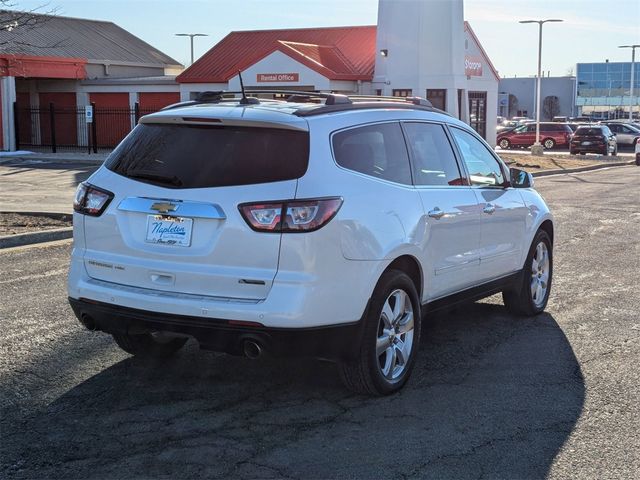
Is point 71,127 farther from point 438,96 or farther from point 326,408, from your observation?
point 326,408

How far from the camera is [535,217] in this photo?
303 inches

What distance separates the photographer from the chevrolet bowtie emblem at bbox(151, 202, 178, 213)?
5.02 meters

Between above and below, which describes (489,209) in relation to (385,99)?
below

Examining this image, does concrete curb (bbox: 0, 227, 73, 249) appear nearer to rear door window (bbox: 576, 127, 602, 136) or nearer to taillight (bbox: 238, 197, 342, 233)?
taillight (bbox: 238, 197, 342, 233)

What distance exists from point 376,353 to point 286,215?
110cm

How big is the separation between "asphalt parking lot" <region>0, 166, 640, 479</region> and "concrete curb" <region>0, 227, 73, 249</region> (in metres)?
4.10

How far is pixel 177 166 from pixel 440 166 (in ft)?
6.73

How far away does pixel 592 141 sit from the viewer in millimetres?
43938

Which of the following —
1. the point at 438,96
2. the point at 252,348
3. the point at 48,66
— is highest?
the point at 48,66

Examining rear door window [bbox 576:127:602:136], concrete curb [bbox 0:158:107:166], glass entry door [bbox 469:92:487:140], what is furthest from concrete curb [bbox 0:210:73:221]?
rear door window [bbox 576:127:602:136]

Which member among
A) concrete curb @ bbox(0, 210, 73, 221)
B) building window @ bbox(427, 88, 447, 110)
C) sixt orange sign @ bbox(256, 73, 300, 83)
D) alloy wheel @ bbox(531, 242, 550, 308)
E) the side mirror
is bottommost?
concrete curb @ bbox(0, 210, 73, 221)

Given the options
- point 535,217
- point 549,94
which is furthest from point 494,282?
point 549,94

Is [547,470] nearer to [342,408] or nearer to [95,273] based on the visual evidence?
[342,408]

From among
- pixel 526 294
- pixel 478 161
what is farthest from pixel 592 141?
pixel 478 161
